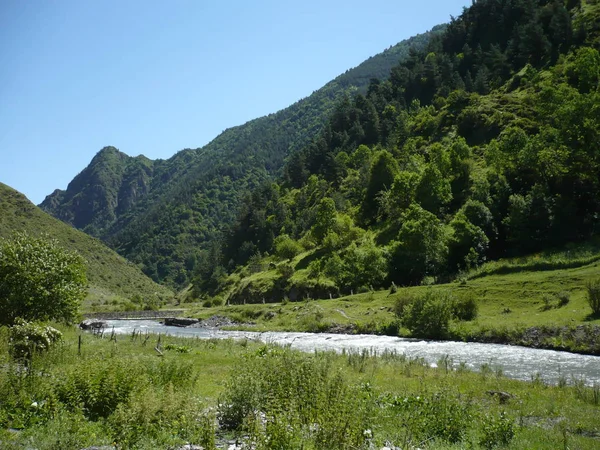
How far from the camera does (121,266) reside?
7269 inches

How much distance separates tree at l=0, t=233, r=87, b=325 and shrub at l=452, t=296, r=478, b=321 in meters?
38.2

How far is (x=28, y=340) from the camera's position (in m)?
19.7

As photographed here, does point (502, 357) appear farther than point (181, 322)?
No

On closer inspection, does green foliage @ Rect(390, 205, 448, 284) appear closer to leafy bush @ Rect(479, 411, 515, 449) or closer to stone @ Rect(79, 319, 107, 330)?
stone @ Rect(79, 319, 107, 330)

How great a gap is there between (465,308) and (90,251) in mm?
152100

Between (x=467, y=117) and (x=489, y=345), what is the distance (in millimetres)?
97355

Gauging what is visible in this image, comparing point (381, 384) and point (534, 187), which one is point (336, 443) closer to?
point (381, 384)

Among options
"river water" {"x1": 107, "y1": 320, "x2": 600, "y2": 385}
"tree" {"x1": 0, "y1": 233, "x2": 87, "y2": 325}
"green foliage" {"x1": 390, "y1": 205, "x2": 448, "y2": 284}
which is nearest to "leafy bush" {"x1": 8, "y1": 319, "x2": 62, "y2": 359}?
"tree" {"x1": 0, "y1": 233, "x2": 87, "y2": 325}

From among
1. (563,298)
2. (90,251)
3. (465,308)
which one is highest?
(90,251)

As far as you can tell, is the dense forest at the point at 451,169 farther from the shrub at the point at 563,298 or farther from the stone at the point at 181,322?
the shrub at the point at 563,298

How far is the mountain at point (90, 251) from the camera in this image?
13975cm

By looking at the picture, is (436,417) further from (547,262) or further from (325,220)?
(325,220)

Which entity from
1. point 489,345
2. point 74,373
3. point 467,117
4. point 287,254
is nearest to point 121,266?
point 287,254

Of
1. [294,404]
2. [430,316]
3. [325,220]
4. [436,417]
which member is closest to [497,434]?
[436,417]
